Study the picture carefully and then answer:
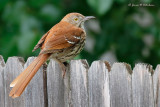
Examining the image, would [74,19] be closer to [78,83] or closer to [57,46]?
[57,46]

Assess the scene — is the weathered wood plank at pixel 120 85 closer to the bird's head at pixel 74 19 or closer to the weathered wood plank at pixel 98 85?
the weathered wood plank at pixel 98 85

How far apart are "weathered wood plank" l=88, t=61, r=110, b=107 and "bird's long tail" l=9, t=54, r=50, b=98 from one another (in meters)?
0.45

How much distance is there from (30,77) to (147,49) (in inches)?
106

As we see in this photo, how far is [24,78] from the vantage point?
3.51 meters

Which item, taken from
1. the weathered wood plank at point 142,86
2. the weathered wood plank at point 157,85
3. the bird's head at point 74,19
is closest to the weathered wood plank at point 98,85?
the weathered wood plank at point 142,86

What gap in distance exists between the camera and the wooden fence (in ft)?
10.6

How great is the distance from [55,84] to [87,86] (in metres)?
0.32

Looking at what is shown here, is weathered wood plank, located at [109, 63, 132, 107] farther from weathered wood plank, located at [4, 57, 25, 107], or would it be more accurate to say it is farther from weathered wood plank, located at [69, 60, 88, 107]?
weathered wood plank, located at [4, 57, 25, 107]

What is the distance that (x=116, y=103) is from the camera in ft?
11.1

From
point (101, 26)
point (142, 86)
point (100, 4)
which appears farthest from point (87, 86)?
point (101, 26)

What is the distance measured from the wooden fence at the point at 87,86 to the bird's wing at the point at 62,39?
0.26 m

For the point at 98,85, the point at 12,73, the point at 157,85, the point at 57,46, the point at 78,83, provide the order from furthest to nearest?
the point at 57,46 < the point at 12,73 < the point at 78,83 < the point at 98,85 < the point at 157,85

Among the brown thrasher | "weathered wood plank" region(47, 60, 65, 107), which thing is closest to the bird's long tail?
the brown thrasher

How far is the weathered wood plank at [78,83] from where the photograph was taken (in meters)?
3.54
